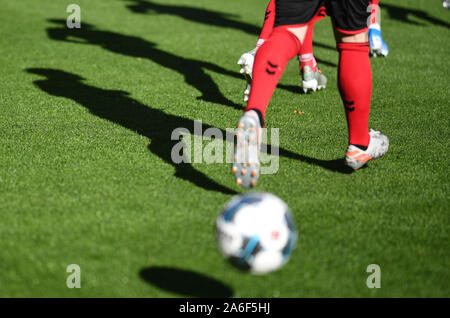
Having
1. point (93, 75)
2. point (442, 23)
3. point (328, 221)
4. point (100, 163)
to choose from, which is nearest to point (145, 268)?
point (328, 221)

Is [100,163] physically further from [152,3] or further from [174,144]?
[152,3]

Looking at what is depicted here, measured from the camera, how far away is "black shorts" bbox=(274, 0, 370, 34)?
3887 mm

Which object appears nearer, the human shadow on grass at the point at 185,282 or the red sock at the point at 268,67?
the human shadow on grass at the point at 185,282

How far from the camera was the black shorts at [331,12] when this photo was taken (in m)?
3.89

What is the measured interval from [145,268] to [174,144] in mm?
2134

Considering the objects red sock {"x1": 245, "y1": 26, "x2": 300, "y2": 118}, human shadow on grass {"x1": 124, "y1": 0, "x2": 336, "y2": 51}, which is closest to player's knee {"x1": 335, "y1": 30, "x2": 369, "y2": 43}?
red sock {"x1": 245, "y1": 26, "x2": 300, "y2": 118}

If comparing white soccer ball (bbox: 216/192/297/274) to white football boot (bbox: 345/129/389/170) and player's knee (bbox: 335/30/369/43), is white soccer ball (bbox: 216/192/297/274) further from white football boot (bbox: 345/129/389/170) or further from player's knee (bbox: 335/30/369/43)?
player's knee (bbox: 335/30/369/43)

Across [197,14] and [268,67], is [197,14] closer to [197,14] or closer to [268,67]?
[197,14]

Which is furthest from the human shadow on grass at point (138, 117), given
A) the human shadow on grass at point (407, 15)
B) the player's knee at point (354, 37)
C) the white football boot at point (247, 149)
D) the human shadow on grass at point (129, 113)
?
the human shadow on grass at point (407, 15)

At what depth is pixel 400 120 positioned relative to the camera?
6094 mm

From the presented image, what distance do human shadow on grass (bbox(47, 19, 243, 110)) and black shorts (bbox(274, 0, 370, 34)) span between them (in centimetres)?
241

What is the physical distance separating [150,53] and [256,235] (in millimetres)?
6642

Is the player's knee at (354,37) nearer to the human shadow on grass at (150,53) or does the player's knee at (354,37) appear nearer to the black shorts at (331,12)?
the black shorts at (331,12)

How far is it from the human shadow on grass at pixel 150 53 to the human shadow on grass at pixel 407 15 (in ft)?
20.3
